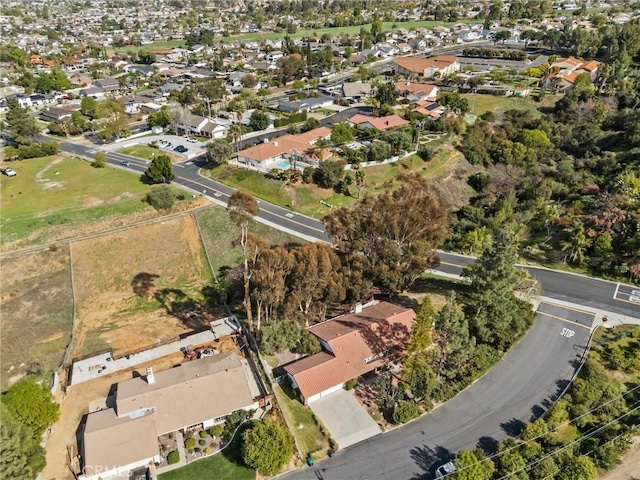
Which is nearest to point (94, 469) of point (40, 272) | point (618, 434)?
point (40, 272)

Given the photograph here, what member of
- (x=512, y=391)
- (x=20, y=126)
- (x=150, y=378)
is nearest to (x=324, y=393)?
(x=150, y=378)

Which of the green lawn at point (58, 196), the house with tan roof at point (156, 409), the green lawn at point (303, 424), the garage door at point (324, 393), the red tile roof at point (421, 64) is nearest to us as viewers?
the house with tan roof at point (156, 409)

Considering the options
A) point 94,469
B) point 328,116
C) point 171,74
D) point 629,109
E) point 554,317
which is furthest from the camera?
point 171,74

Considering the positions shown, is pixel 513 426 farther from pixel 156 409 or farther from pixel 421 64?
pixel 421 64

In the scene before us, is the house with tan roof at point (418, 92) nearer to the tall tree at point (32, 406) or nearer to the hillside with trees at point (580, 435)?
the hillside with trees at point (580, 435)

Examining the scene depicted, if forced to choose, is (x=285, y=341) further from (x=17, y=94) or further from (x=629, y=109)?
(x=17, y=94)

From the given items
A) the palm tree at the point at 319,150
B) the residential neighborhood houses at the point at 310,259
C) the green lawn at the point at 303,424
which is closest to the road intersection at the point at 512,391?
the residential neighborhood houses at the point at 310,259

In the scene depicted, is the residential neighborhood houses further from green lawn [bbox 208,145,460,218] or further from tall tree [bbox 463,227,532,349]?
green lawn [bbox 208,145,460,218]
